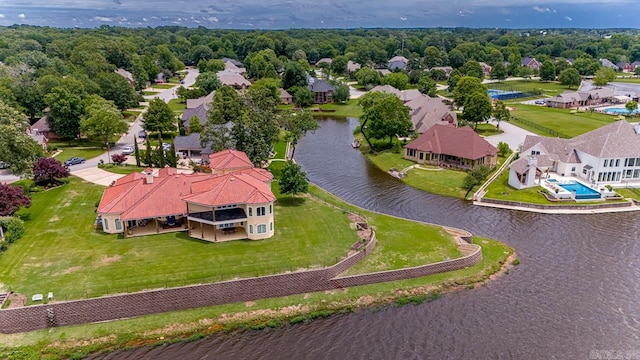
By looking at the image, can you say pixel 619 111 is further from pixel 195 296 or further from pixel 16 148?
pixel 16 148

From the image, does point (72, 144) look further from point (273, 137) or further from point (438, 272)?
point (438, 272)

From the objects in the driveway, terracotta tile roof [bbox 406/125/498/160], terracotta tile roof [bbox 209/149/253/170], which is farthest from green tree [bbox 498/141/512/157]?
terracotta tile roof [bbox 209/149/253/170]

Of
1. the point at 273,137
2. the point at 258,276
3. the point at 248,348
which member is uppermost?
the point at 273,137

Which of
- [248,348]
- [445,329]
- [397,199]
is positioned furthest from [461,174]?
[248,348]

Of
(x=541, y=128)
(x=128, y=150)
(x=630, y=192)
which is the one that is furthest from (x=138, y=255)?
(x=541, y=128)

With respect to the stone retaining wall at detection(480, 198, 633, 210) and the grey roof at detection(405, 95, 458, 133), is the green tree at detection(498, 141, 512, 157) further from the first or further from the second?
the stone retaining wall at detection(480, 198, 633, 210)
